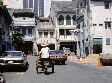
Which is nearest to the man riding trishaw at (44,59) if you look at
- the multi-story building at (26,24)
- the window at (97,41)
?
the window at (97,41)

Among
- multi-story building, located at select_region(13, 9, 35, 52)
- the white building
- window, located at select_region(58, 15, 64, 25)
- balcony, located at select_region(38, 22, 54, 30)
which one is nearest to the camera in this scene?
the white building

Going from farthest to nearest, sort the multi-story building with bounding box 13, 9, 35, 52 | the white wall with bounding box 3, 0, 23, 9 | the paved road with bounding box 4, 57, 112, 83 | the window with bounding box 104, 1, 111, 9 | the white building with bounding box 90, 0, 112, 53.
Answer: the white wall with bounding box 3, 0, 23, 9 → the multi-story building with bounding box 13, 9, 35, 52 → the window with bounding box 104, 1, 111, 9 → the white building with bounding box 90, 0, 112, 53 → the paved road with bounding box 4, 57, 112, 83

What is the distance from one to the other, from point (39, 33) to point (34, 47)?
3904mm

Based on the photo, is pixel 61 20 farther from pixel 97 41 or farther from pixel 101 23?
pixel 101 23

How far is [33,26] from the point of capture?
324 feet

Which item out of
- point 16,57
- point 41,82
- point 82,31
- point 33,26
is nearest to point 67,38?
point 33,26

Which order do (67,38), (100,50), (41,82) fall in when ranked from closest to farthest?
(41,82) < (100,50) < (67,38)

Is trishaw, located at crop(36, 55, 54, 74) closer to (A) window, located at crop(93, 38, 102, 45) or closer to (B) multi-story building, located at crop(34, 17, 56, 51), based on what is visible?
(A) window, located at crop(93, 38, 102, 45)

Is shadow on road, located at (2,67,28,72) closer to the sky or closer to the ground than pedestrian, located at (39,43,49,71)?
closer to the ground

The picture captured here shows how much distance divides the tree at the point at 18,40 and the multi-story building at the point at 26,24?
1.53 metres

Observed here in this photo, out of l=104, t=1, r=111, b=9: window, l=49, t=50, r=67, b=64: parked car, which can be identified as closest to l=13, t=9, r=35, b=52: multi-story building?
l=104, t=1, r=111, b=9: window

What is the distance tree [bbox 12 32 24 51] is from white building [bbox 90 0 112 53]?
2578 centimetres

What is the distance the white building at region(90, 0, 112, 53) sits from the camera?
70.6 meters

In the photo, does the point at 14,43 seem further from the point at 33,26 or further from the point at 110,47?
the point at 110,47
